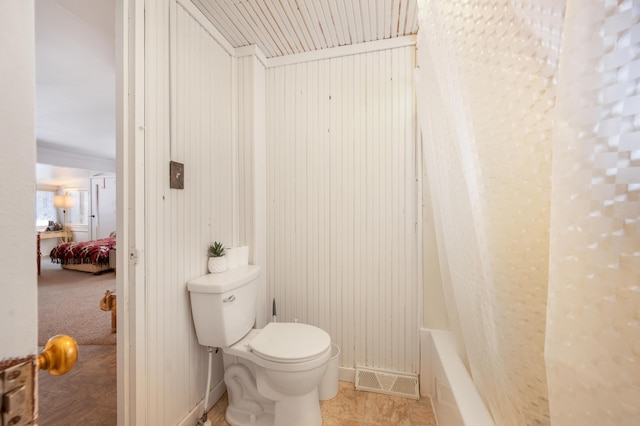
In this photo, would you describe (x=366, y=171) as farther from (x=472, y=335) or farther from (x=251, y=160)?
(x=472, y=335)

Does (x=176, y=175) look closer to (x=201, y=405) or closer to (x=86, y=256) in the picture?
(x=201, y=405)

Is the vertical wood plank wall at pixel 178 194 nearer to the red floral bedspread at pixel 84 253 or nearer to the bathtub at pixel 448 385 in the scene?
the bathtub at pixel 448 385

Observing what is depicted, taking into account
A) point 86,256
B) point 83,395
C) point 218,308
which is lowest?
point 83,395

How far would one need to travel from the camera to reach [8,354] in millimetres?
302

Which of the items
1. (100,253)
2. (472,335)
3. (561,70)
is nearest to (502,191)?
(561,70)

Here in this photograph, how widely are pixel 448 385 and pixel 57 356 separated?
1.30 m

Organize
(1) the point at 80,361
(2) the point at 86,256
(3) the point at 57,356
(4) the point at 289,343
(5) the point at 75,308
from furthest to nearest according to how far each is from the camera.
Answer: (2) the point at 86,256, (5) the point at 75,308, (1) the point at 80,361, (4) the point at 289,343, (3) the point at 57,356

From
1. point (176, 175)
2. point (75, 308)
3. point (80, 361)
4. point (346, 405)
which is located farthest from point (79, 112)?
point (346, 405)

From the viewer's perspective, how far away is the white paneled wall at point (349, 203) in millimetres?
1721

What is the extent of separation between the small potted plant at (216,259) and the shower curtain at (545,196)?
4.10 ft

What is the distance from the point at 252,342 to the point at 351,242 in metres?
0.88

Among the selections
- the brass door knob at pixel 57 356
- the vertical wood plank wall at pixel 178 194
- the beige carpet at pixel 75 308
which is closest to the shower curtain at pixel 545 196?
the brass door knob at pixel 57 356

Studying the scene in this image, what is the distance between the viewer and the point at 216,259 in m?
1.51

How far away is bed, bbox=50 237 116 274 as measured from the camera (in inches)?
180
